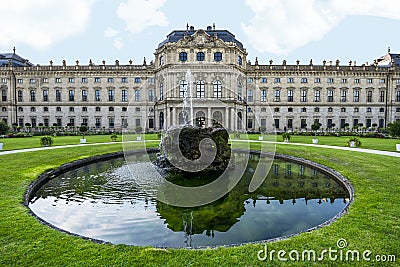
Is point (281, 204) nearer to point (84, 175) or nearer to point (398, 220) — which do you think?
point (398, 220)

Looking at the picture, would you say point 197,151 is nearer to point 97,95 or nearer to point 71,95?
point 97,95

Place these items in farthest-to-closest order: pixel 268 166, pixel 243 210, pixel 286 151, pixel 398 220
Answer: pixel 286 151
pixel 268 166
pixel 243 210
pixel 398 220

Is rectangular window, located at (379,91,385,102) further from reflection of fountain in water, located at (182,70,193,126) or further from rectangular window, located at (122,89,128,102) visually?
rectangular window, located at (122,89,128,102)

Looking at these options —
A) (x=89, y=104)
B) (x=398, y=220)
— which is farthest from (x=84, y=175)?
(x=89, y=104)

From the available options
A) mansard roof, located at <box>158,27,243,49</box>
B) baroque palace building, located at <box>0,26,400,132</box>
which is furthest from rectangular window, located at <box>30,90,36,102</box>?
mansard roof, located at <box>158,27,243,49</box>

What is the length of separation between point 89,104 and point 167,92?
1775cm

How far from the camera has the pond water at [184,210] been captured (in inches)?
321

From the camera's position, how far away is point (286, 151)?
22422mm

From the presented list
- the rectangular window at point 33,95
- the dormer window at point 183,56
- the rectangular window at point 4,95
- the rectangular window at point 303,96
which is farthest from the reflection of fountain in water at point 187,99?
the rectangular window at point 4,95

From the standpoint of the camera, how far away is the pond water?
8.16 metres

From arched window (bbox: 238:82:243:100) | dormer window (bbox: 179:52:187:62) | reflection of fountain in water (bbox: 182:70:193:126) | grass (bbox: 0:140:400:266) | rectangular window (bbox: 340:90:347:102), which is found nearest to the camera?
grass (bbox: 0:140:400:266)

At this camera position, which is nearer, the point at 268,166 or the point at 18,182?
the point at 18,182

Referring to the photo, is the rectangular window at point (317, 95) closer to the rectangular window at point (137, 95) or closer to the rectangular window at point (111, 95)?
the rectangular window at point (137, 95)

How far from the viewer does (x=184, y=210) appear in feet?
33.3
